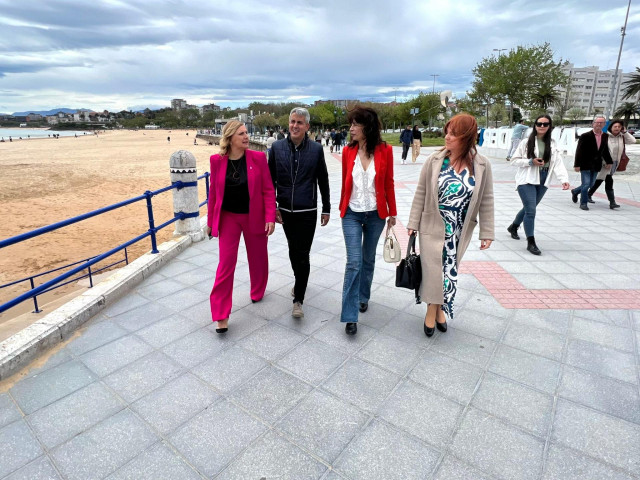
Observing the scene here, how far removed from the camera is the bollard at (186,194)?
5.78m

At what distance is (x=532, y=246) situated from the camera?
17.9 ft

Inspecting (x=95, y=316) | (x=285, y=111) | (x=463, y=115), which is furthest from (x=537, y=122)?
(x=285, y=111)

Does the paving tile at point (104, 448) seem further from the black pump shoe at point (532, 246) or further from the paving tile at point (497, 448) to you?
the black pump shoe at point (532, 246)

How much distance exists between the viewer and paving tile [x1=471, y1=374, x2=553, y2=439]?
2281mm

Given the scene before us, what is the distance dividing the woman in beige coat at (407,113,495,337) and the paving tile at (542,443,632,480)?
4.15 ft

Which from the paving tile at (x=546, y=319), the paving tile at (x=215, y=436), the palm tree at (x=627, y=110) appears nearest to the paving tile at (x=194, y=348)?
the paving tile at (x=215, y=436)

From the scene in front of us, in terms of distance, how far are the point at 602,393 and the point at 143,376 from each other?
308 centimetres

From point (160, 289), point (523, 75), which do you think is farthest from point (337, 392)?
point (523, 75)

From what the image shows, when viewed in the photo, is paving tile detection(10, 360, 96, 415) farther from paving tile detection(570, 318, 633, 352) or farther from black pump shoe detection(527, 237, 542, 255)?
black pump shoe detection(527, 237, 542, 255)

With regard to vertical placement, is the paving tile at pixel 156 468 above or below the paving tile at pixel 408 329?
below

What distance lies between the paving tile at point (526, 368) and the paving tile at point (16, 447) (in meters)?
2.87

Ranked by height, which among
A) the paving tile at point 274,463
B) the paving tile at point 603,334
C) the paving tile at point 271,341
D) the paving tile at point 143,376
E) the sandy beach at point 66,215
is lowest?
the sandy beach at point 66,215

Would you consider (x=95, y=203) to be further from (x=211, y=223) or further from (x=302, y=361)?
(x=302, y=361)

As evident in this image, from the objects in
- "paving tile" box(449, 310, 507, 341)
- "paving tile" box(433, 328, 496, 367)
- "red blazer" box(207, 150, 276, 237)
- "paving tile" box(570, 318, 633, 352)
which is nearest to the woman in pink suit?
"red blazer" box(207, 150, 276, 237)
